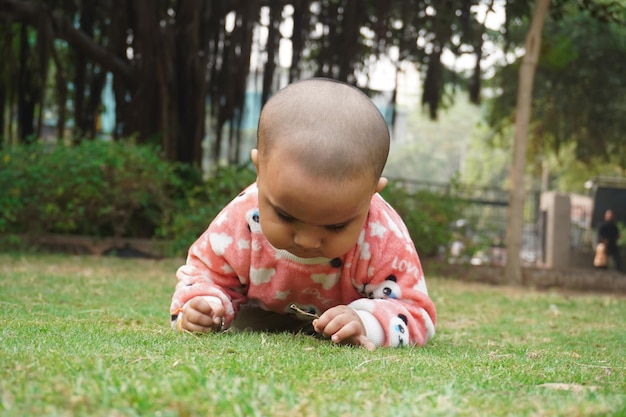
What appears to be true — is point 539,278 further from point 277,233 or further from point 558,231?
point 277,233

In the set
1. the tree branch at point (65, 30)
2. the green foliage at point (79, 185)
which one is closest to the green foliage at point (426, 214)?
the green foliage at point (79, 185)

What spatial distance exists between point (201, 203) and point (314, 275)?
295 inches

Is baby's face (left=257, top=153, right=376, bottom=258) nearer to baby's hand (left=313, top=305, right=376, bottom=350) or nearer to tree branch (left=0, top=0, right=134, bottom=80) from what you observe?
→ baby's hand (left=313, top=305, right=376, bottom=350)

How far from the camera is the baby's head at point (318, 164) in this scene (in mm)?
2725

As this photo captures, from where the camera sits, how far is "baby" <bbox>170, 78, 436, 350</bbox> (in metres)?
2.76

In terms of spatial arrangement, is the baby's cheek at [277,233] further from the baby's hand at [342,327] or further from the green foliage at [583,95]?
the green foliage at [583,95]

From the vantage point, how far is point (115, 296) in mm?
5480

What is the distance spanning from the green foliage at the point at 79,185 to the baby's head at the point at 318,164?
7184mm

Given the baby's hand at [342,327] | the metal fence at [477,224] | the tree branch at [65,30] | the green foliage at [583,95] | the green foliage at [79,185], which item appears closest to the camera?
the baby's hand at [342,327]

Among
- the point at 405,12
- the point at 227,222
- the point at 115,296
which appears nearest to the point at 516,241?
the point at 405,12

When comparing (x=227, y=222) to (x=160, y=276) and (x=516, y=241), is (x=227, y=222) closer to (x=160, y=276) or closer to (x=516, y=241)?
(x=160, y=276)

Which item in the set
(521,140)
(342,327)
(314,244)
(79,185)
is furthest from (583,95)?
(314,244)

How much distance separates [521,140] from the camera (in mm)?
10188

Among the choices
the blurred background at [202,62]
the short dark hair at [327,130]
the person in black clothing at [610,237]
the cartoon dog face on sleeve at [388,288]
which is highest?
the blurred background at [202,62]
